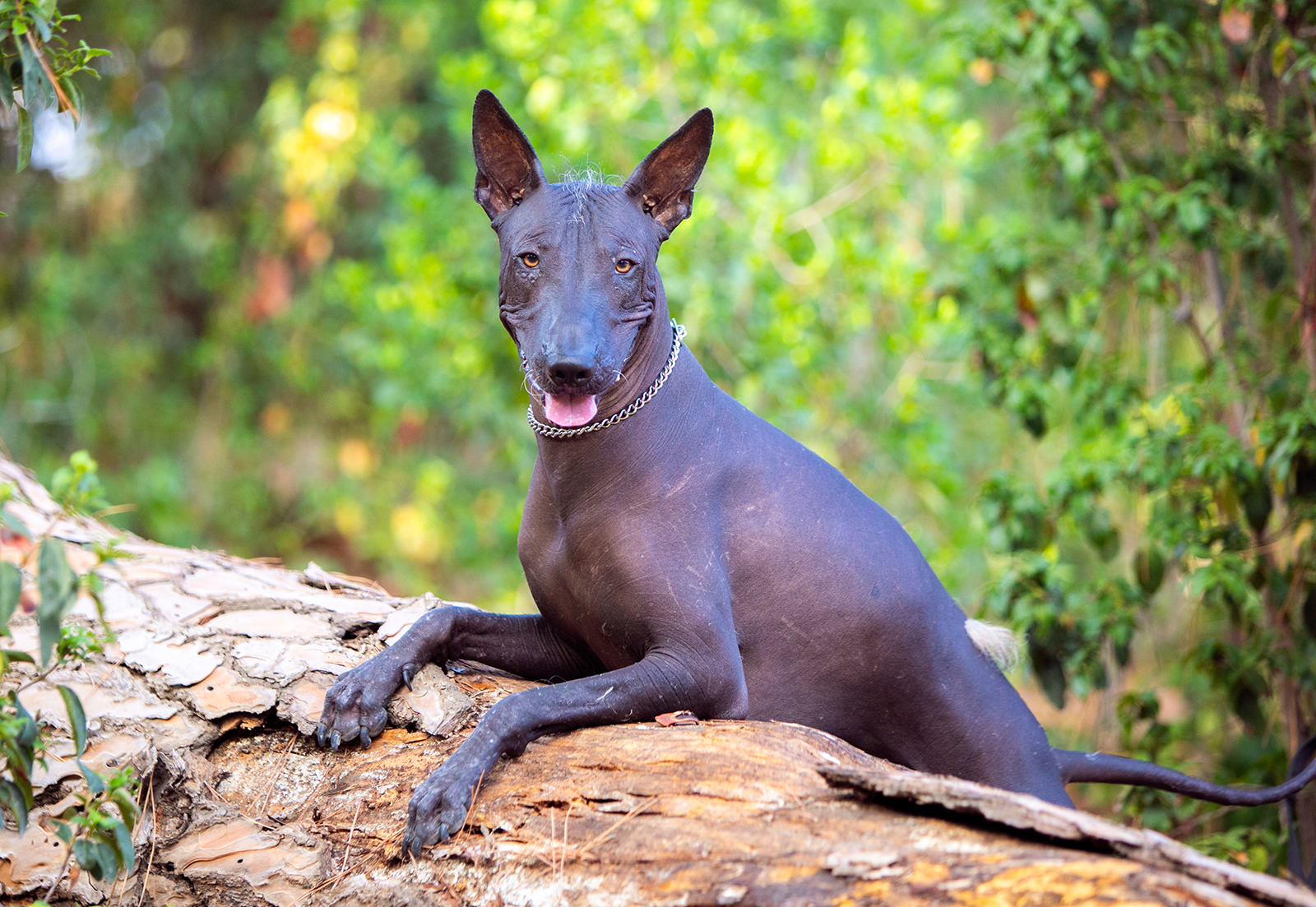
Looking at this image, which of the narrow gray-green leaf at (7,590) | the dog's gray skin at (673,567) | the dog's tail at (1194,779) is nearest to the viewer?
the narrow gray-green leaf at (7,590)

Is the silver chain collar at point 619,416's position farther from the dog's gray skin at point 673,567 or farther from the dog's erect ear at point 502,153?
the dog's erect ear at point 502,153

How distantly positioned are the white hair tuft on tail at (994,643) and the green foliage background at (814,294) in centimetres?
→ 87

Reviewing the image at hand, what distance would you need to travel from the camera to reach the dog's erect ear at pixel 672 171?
10.3 feet

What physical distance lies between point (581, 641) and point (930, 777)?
1.36 m

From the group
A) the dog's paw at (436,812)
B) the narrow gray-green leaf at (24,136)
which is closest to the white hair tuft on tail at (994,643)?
the dog's paw at (436,812)

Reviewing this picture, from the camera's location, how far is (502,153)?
3123 millimetres

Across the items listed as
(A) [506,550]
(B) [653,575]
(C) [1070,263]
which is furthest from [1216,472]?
(A) [506,550]

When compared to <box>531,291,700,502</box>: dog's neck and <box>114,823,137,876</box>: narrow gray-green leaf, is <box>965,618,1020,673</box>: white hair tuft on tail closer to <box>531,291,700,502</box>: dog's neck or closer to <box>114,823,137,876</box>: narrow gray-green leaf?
<box>531,291,700,502</box>: dog's neck

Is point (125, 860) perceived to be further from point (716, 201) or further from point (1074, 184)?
point (716, 201)

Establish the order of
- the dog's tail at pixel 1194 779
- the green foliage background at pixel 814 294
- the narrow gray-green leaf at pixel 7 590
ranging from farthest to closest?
1. the green foliage background at pixel 814 294
2. the dog's tail at pixel 1194 779
3. the narrow gray-green leaf at pixel 7 590

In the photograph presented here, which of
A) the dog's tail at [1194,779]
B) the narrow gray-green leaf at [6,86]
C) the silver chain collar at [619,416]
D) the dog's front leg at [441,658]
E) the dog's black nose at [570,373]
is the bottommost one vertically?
the dog's tail at [1194,779]

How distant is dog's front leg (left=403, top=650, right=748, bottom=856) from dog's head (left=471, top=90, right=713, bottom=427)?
71 cm

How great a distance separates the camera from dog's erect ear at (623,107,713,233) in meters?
3.12

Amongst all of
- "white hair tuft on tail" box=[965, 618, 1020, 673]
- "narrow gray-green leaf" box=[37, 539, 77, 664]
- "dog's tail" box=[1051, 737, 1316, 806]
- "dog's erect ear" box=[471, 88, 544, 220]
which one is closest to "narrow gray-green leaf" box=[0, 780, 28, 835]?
"narrow gray-green leaf" box=[37, 539, 77, 664]
